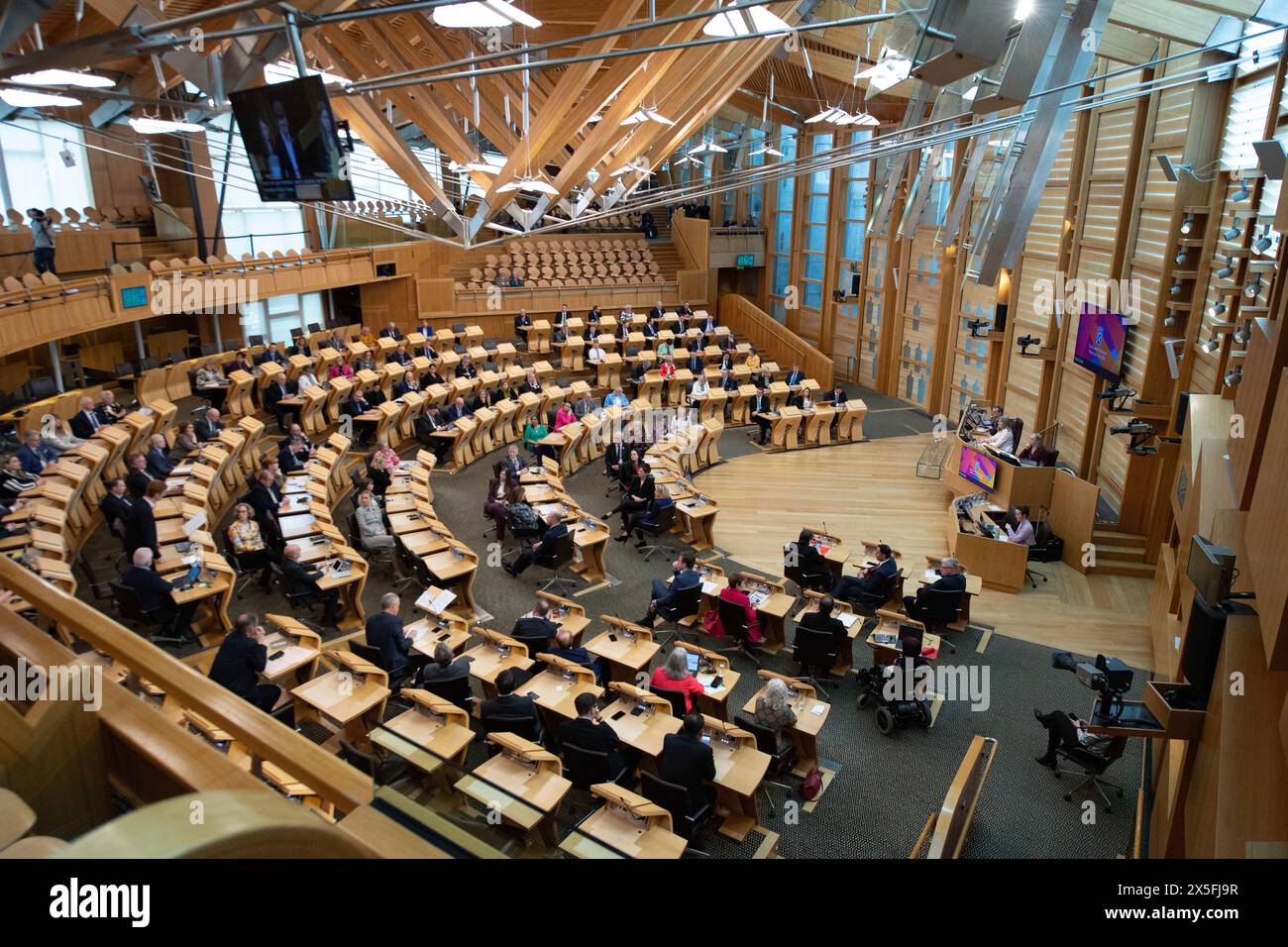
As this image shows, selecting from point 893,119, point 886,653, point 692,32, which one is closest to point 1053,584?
point 886,653

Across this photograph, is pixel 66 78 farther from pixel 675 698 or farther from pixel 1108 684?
pixel 1108 684

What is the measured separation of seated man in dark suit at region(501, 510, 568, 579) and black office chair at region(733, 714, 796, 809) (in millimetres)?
4113

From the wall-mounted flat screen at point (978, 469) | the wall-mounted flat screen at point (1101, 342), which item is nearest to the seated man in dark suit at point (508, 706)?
the wall-mounted flat screen at point (978, 469)

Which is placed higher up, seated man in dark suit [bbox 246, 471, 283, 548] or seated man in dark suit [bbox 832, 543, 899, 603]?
seated man in dark suit [bbox 246, 471, 283, 548]

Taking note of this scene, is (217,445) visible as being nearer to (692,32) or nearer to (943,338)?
(692,32)

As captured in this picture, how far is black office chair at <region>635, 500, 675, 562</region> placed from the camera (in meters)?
12.5

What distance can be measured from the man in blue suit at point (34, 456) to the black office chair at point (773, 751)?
928 centimetres

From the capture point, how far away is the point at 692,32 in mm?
11438

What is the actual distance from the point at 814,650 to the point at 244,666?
5.34 m

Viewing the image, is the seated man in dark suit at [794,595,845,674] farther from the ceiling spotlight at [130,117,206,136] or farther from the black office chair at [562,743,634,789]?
the ceiling spotlight at [130,117,206,136]

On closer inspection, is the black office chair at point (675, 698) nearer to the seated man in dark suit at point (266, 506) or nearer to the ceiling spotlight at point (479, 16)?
the seated man in dark suit at point (266, 506)

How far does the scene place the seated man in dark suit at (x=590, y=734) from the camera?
6633 mm

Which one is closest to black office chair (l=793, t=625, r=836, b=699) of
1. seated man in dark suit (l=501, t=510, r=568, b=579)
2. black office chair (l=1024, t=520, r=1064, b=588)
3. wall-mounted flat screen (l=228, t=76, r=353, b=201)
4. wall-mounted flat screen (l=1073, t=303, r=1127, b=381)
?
seated man in dark suit (l=501, t=510, r=568, b=579)
